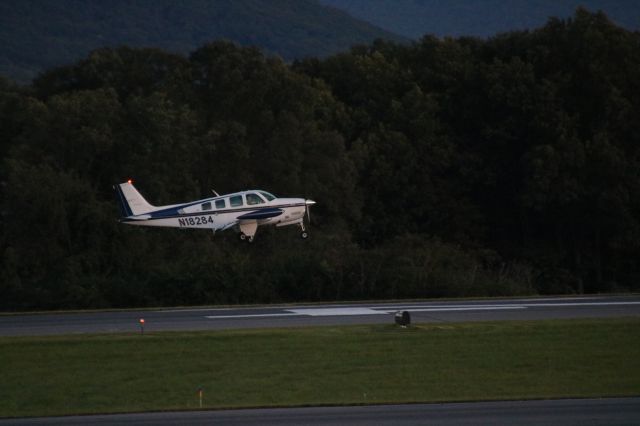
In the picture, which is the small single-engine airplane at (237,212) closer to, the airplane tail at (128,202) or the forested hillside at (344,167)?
the airplane tail at (128,202)

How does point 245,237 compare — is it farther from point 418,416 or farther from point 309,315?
point 418,416

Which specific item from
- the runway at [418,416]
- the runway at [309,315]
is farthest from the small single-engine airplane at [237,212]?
the runway at [418,416]

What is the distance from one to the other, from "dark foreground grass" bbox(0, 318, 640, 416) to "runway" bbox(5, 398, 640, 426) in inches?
22.8

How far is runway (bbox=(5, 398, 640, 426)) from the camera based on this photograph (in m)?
19.0

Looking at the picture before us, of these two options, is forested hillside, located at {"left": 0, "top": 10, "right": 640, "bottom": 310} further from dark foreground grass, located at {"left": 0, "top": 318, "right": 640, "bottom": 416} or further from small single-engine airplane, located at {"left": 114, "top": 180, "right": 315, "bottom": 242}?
dark foreground grass, located at {"left": 0, "top": 318, "right": 640, "bottom": 416}

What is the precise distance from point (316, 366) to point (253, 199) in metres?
20.1

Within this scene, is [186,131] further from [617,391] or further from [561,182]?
[617,391]

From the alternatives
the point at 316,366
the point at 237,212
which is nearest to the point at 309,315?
the point at 316,366

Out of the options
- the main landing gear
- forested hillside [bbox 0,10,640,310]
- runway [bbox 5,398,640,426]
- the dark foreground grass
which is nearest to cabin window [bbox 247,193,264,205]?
the main landing gear

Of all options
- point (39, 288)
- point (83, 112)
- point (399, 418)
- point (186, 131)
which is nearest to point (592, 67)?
point (186, 131)

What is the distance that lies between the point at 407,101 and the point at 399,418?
53.5 metres

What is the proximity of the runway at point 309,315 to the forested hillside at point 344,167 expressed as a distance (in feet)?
26.7

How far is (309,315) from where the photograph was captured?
34250mm

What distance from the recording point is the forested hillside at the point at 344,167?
48.2m
